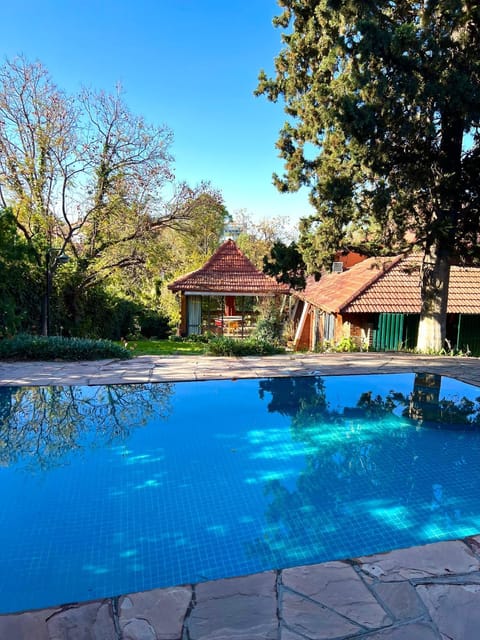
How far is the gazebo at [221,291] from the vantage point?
68.7ft

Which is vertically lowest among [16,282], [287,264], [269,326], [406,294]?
[269,326]

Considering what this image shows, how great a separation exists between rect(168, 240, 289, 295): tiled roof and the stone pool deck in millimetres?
17592

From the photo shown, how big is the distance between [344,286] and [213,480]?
15.1 meters

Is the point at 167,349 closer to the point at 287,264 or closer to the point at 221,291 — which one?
the point at 221,291

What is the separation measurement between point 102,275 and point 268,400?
1228 cm

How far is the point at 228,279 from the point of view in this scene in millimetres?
21656

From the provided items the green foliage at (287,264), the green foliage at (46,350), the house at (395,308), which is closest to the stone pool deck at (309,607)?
the green foliage at (46,350)

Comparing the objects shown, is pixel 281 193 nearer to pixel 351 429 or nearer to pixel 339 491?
pixel 351 429

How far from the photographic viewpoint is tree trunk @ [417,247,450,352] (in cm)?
1226

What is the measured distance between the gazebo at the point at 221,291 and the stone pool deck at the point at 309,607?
59.6ft

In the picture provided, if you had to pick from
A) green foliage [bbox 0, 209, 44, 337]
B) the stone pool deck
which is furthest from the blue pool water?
green foliage [bbox 0, 209, 44, 337]

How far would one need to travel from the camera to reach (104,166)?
15.9 meters

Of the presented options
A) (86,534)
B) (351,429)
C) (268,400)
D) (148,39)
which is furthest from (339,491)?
(148,39)

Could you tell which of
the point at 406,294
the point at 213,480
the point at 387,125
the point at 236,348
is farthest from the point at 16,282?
the point at 406,294
